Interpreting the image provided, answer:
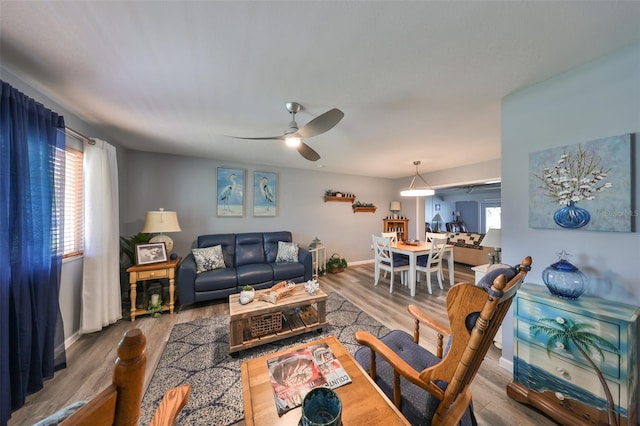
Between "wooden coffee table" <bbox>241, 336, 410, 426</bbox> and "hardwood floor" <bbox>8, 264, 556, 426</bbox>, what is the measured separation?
0.98 m

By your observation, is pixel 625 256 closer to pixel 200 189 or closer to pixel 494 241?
pixel 494 241

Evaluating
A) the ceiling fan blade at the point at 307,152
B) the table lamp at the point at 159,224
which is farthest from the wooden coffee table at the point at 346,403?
the table lamp at the point at 159,224

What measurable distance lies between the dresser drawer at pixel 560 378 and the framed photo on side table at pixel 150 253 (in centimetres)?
Result: 388

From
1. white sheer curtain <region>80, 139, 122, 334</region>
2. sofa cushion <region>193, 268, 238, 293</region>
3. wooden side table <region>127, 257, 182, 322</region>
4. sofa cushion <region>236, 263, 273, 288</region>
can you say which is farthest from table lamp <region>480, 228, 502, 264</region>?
white sheer curtain <region>80, 139, 122, 334</region>

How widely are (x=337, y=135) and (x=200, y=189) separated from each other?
2.71 m

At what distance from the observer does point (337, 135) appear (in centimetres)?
279

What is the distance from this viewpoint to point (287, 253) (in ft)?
12.7

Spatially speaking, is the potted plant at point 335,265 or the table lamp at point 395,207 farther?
the table lamp at point 395,207

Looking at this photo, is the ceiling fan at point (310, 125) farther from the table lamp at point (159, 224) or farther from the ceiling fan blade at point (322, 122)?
the table lamp at point (159, 224)

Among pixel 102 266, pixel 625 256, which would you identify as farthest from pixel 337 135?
pixel 102 266

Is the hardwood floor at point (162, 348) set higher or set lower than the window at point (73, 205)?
lower

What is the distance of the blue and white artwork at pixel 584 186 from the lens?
54.1 inches

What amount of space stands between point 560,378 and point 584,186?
1.31 metres

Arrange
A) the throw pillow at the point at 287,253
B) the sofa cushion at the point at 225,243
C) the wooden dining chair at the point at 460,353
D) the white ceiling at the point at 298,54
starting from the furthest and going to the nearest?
the throw pillow at the point at 287,253
the sofa cushion at the point at 225,243
the white ceiling at the point at 298,54
the wooden dining chair at the point at 460,353
